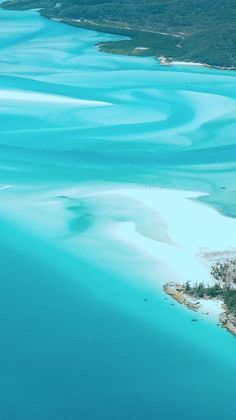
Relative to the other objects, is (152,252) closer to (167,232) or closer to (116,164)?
(167,232)

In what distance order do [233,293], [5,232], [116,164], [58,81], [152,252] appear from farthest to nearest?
1. [58,81]
2. [116,164]
3. [5,232]
4. [152,252]
5. [233,293]

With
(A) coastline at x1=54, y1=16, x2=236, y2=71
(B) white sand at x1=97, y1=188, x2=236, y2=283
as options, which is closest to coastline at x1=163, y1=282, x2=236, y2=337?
(B) white sand at x1=97, y1=188, x2=236, y2=283

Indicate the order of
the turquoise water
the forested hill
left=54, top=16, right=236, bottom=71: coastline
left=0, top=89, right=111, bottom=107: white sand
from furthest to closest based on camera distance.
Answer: the forested hill
left=54, top=16, right=236, bottom=71: coastline
left=0, top=89, right=111, bottom=107: white sand
the turquoise water

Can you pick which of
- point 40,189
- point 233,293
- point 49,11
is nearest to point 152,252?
point 233,293

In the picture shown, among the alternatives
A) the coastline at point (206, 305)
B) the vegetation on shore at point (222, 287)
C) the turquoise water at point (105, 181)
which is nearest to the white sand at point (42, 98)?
the turquoise water at point (105, 181)

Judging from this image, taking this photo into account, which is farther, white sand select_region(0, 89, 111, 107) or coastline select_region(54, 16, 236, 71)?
coastline select_region(54, 16, 236, 71)

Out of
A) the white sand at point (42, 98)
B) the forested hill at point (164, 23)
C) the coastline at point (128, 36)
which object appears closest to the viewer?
the white sand at point (42, 98)

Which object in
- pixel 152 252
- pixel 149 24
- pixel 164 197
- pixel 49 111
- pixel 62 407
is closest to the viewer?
pixel 62 407

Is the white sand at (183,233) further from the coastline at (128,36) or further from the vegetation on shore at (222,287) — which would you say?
the coastline at (128,36)

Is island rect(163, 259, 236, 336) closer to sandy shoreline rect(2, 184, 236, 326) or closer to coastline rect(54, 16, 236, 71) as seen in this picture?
sandy shoreline rect(2, 184, 236, 326)
